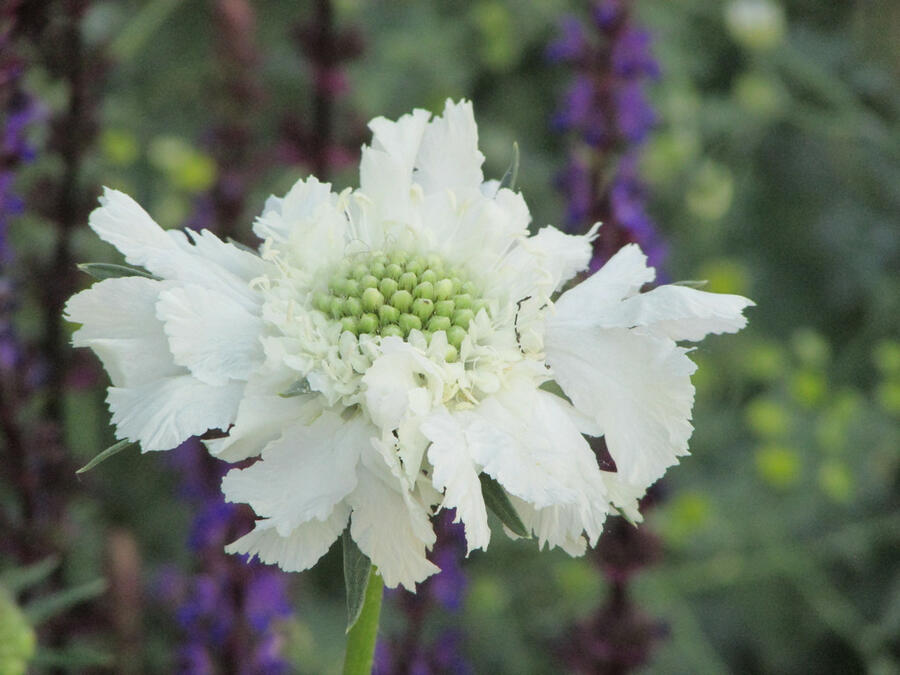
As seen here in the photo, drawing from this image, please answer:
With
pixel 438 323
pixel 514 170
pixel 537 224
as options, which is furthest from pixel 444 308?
pixel 537 224

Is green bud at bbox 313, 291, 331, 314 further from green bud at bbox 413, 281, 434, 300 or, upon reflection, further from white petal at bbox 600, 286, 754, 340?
white petal at bbox 600, 286, 754, 340

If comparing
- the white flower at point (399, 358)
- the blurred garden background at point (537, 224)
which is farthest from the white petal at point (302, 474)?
the blurred garden background at point (537, 224)

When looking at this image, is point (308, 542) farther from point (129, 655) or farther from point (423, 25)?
point (423, 25)

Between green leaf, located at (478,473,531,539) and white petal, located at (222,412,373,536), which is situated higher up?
white petal, located at (222,412,373,536)

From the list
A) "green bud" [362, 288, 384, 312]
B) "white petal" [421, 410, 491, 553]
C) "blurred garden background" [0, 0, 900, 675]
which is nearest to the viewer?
"white petal" [421, 410, 491, 553]

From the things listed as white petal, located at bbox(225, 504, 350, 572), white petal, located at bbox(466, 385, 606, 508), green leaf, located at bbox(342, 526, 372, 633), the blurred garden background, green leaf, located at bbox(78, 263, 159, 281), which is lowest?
the blurred garden background

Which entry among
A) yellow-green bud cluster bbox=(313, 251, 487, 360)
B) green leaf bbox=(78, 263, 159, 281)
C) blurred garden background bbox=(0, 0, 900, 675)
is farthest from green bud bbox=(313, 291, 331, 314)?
blurred garden background bbox=(0, 0, 900, 675)
